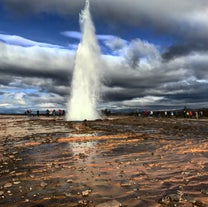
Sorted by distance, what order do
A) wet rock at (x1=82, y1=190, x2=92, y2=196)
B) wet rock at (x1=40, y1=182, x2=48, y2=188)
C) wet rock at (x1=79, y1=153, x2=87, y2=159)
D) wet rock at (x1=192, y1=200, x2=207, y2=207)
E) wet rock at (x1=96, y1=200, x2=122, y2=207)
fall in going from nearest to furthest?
1. wet rock at (x1=192, y1=200, x2=207, y2=207)
2. wet rock at (x1=96, y1=200, x2=122, y2=207)
3. wet rock at (x1=82, y1=190, x2=92, y2=196)
4. wet rock at (x1=40, y1=182, x2=48, y2=188)
5. wet rock at (x1=79, y1=153, x2=87, y2=159)

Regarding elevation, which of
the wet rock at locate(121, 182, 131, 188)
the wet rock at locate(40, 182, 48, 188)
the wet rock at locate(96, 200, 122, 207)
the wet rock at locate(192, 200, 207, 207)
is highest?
the wet rock at locate(40, 182, 48, 188)

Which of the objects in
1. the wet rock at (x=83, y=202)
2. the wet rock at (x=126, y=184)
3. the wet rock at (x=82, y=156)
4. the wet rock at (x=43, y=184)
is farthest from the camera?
the wet rock at (x=82, y=156)

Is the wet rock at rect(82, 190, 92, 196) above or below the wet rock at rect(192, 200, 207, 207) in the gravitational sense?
above

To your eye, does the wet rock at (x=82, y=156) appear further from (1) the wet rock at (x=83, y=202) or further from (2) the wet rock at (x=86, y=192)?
(1) the wet rock at (x=83, y=202)

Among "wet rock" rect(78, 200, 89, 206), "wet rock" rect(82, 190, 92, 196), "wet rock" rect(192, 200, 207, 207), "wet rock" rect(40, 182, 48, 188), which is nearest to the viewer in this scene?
"wet rock" rect(192, 200, 207, 207)

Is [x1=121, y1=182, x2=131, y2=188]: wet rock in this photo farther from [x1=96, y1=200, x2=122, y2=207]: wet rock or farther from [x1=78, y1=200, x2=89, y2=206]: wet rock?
[x1=78, y1=200, x2=89, y2=206]: wet rock

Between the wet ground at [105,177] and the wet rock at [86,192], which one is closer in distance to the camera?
the wet ground at [105,177]

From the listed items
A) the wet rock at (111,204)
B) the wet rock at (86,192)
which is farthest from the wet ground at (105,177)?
the wet rock at (111,204)

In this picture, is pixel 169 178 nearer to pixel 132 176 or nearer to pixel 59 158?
pixel 132 176

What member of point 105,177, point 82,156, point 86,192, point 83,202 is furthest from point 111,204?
point 82,156

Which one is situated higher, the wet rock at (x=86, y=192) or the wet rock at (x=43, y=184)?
the wet rock at (x=43, y=184)

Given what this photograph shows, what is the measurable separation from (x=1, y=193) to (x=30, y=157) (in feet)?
16.4

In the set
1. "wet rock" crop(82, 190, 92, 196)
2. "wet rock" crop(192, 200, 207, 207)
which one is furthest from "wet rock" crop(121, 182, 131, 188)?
"wet rock" crop(192, 200, 207, 207)

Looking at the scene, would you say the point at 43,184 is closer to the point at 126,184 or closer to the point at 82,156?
the point at 126,184
